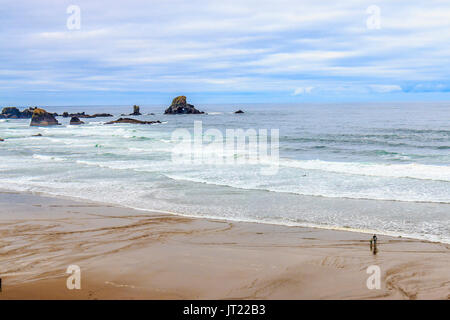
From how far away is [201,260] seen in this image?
335 inches

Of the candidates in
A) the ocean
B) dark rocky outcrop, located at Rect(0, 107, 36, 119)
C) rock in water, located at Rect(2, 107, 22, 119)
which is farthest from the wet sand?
rock in water, located at Rect(2, 107, 22, 119)

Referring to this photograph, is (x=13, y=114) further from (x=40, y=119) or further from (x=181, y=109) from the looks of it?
(x=181, y=109)

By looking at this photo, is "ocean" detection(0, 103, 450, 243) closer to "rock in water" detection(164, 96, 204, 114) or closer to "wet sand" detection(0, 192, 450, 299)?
"wet sand" detection(0, 192, 450, 299)

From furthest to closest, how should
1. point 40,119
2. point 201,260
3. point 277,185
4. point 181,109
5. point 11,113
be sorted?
point 11,113 < point 181,109 < point 40,119 < point 277,185 < point 201,260

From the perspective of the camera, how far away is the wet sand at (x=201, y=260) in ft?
22.6

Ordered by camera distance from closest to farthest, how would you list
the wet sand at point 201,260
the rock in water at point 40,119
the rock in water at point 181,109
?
the wet sand at point 201,260 → the rock in water at point 40,119 → the rock in water at point 181,109

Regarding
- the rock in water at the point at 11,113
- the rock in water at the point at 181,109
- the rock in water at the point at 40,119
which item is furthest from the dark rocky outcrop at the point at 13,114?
the rock in water at the point at 40,119

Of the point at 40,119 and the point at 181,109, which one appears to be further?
the point at 181,109

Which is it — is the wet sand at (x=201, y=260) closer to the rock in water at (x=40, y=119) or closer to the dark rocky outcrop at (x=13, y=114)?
the rock in water at (x=40, y=119)

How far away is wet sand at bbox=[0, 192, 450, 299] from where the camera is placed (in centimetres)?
690

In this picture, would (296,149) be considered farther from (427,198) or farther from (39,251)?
(39,251)

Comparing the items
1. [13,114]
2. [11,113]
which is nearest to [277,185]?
[13,114]
